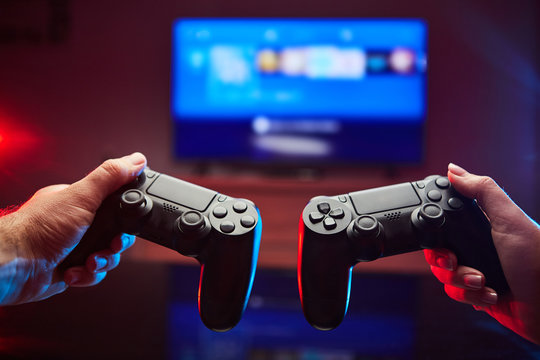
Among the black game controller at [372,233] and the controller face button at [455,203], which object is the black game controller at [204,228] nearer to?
the black game controller at [372,233]

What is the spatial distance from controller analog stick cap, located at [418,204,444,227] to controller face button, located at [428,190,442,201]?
0.05ft

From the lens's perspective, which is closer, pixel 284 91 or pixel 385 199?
pixel 385 199

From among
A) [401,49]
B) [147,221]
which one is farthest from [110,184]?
[401,49]

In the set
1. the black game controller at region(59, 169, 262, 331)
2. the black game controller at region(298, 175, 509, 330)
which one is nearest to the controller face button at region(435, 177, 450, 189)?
the black game controller at region(298, 175, 509, 330)

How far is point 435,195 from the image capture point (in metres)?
0.49

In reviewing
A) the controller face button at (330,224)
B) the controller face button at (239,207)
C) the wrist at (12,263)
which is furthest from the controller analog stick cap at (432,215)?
the wrist at (12,263)

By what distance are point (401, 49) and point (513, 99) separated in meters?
0.74

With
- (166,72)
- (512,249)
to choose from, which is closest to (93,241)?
(512,249)

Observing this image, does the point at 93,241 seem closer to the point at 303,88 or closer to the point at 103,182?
the point at 103,182

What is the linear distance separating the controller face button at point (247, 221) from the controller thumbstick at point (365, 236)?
0.38 feet

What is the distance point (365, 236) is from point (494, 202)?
19 cm

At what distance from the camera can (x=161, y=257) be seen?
6.02 feet

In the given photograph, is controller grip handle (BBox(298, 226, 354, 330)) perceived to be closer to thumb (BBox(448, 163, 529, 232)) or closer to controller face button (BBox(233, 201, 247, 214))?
controller face button (BBox(233, 201, 247, 214))

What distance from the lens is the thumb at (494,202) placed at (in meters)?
0.50
